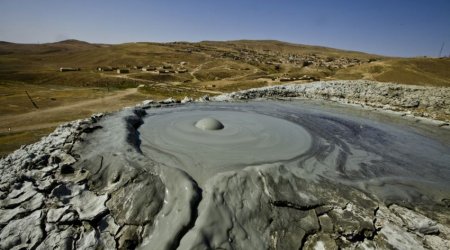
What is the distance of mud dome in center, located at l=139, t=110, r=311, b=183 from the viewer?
600cm

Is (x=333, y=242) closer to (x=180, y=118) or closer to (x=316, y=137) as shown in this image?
(x=316, y=137)

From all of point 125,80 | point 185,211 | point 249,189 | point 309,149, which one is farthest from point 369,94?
point 125,80

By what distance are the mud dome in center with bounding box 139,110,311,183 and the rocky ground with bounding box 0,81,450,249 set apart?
26.8 inches

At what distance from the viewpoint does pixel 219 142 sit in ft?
23.6

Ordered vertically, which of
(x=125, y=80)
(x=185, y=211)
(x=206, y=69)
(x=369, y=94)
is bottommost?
(x=125, y=80)

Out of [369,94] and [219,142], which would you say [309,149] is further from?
[369,94]

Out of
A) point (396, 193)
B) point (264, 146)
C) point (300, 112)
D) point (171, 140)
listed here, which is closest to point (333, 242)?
point (396, 193)

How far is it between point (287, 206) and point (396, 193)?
2.46m

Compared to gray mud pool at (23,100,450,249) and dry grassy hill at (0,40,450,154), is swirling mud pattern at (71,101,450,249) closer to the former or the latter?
gray mud pool at (23,100,450,249)

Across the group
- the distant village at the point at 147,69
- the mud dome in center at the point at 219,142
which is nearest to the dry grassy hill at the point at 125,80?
the distant village at the point at 147,69

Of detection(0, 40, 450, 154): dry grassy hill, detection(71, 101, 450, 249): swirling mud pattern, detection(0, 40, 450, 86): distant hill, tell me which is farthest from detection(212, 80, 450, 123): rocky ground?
detection(0, 40, 450, 86): distant hill

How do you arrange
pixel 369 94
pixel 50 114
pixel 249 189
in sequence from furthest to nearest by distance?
1. pixel 50 114
2. pixel 369 94
3. pixel 249 189

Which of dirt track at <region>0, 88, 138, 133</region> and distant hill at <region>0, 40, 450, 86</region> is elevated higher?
distant hill at <region>0, 40, 450, 86</region>

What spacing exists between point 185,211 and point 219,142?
10.1 ft
